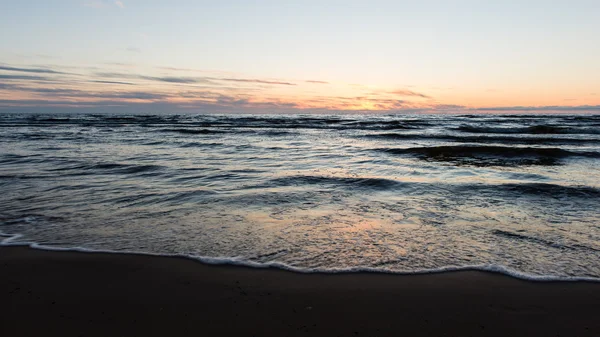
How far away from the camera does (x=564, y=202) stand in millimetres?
6887

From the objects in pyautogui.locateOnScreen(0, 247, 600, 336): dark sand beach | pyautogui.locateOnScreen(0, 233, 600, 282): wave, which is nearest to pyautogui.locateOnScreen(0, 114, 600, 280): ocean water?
pyautogui.locateOnScreen(0, 233, 600, 282): wave

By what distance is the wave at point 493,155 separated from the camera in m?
13.0

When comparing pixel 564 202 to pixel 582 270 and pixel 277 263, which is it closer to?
pixel 582 270

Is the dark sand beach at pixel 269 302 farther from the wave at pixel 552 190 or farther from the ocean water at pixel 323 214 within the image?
the wave at pixel 552 190

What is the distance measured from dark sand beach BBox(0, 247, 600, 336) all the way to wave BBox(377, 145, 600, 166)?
387 inches

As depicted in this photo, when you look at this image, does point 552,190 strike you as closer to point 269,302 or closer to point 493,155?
point 269,302

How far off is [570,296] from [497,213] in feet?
9.31

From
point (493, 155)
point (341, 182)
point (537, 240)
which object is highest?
point (493, 155)

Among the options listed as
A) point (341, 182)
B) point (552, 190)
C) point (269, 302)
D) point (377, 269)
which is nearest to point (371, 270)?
point (377, 269)

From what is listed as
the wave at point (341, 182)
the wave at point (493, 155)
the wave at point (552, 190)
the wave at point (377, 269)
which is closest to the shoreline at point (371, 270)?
the wave at point (377, 269)

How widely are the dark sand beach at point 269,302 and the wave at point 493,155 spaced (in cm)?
982

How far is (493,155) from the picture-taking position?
15.0m

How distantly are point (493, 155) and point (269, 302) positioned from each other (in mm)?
14266

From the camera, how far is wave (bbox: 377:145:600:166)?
1298 cm
